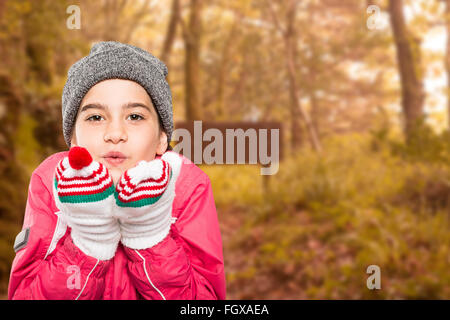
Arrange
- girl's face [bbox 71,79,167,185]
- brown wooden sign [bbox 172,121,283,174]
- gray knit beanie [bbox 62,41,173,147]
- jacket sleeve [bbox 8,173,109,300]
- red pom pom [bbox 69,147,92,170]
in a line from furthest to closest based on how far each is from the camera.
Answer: brown wooden sign [bbox 172,121,283,174], gray knit beanie [bbox 62,41,173,147], girl's face [bbox 71,79,167,185], jacket sleeve [bbox 8,173,109,300], red pom pom [bbox 69,147,92,170]

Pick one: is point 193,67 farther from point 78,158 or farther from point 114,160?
point 78,158

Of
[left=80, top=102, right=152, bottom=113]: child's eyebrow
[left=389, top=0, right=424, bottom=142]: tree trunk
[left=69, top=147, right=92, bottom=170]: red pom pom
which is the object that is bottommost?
[left=69, top=147, right=92, bottom=170]: red pom pom

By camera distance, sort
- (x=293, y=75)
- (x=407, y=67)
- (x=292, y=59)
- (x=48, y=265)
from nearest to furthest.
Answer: (x=48, y=265) → (x=407, y=67) → (x=293, y=75) → (x=292, y=59)

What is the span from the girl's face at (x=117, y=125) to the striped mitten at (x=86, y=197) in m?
0.16

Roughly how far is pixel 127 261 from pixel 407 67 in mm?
7932

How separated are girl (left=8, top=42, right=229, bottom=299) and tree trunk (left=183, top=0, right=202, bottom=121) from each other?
364 inches

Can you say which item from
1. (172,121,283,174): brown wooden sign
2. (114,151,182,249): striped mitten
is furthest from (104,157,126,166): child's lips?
(172,121,283,174): brown wooden sign

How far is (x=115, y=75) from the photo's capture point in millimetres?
1576

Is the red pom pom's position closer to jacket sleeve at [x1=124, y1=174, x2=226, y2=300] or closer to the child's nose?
the child's nose

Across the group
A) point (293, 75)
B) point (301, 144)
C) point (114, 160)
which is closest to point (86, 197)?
point (114, 160)

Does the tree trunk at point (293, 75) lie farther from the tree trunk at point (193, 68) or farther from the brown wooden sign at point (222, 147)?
the brown wooden sign at point (222, 147)

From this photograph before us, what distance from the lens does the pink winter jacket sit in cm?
138

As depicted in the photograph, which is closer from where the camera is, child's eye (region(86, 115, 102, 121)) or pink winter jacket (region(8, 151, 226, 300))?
pink winter jacket (region(8, 151, 226, 300))

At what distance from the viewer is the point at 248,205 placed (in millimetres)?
8102
